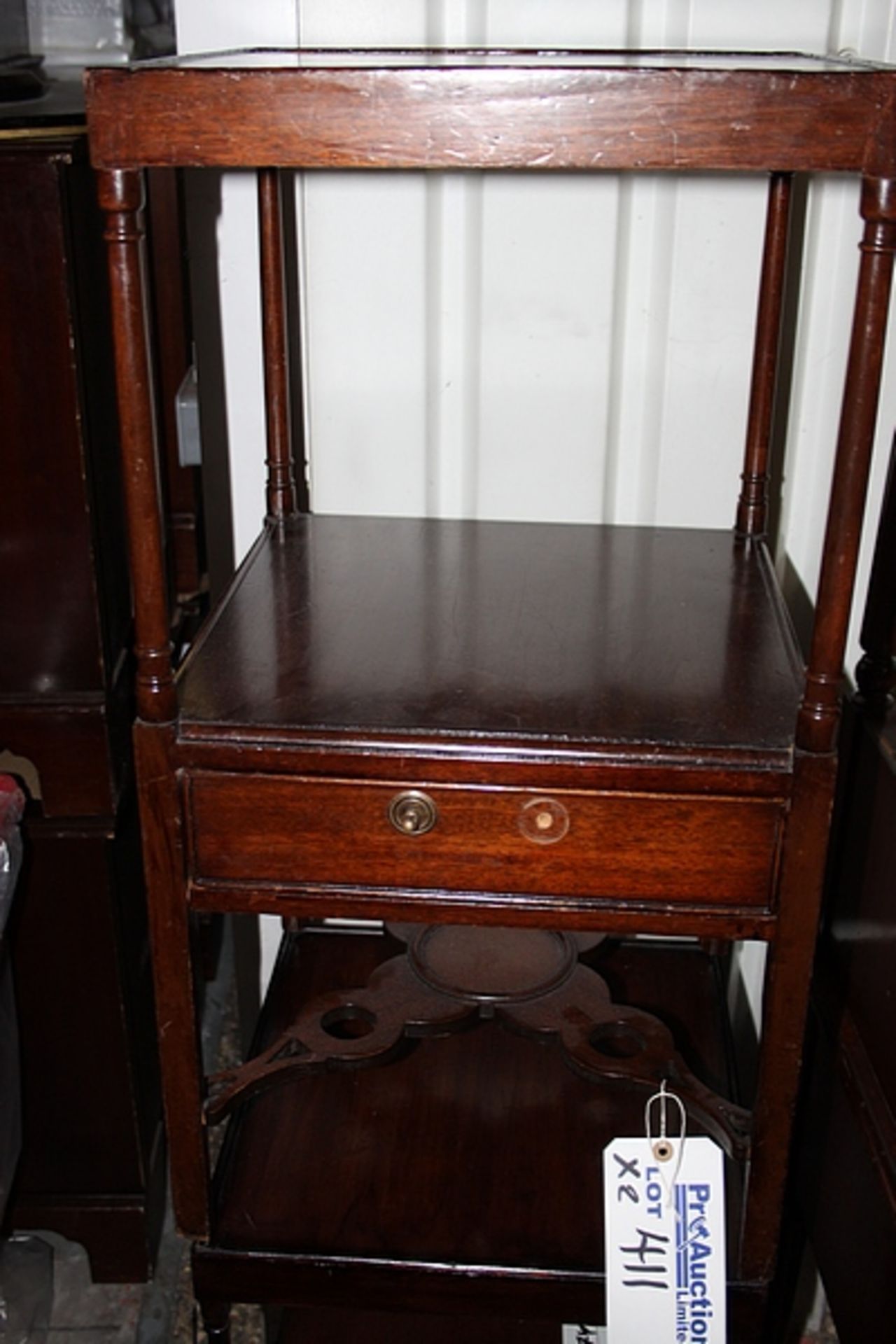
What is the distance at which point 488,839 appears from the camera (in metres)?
1.11

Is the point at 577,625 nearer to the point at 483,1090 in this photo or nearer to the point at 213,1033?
the point at 483,1090

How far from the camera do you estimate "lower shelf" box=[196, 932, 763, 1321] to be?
128cm

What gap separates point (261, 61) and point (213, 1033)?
1.37 meters

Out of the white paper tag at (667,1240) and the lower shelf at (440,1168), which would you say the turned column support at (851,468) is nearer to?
the white paper tag at (667,1240)

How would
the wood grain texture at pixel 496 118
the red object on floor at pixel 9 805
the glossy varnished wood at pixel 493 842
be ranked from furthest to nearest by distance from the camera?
1. the red object on floor at pixel 9 805
2. the glossy varnished wood at pixel 493 842
3. the wood grain texture at pixel 496 118

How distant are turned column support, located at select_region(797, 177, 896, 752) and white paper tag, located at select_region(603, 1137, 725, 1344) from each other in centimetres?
40

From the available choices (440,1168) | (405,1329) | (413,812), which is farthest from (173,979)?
(405,1329)

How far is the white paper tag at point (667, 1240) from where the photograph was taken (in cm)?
120

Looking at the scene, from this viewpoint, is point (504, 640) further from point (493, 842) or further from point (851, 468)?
point (851, 468)

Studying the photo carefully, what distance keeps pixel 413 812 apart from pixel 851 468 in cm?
40

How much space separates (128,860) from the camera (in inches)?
62.0

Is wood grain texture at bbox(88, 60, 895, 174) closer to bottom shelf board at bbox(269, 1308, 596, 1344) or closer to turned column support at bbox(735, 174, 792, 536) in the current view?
turned column support at bbox(735, 174, 792, 536)

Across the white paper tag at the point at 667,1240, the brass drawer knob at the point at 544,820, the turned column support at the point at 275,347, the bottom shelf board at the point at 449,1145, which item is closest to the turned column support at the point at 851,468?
the brass drawer knob at the point at 544,820

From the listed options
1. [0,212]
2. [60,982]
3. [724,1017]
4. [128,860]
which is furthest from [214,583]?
[724,1017]
